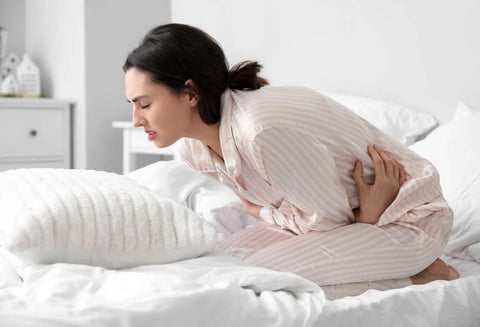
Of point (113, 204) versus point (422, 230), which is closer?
point (113, 204)

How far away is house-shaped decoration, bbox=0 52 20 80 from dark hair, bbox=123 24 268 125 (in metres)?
2.15

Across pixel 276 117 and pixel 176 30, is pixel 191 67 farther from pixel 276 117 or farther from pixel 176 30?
pixel 276 117

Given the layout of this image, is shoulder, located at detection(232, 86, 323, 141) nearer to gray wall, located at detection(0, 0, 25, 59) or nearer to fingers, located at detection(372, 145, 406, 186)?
fingers, located at detection(372, 145, 406, 186)

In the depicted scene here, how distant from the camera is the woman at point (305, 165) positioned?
1.16 m

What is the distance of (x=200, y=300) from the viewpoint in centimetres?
86

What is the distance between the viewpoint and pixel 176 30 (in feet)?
4.04

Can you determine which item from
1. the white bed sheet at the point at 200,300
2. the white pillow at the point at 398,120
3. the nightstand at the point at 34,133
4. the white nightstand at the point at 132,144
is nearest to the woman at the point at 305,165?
the white bed sheet at the point at 200,300

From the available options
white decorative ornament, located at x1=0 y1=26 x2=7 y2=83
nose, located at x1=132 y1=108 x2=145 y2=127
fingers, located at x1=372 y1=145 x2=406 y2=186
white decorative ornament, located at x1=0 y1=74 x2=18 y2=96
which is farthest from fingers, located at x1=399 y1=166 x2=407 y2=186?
white decorative ornament, located at x1=0 y1=26 x2=7 y2=83

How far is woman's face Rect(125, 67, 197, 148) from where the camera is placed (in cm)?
125

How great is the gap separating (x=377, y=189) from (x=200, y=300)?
1.58 ft

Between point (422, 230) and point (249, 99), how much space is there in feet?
1.28

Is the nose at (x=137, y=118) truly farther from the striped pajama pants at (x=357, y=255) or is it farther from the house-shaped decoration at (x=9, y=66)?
the house-shaped decoration at (x=9, y=66)

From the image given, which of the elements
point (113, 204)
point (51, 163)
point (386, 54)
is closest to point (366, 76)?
point (386, 54)

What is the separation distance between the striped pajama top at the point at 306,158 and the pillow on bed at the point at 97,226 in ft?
0.55
